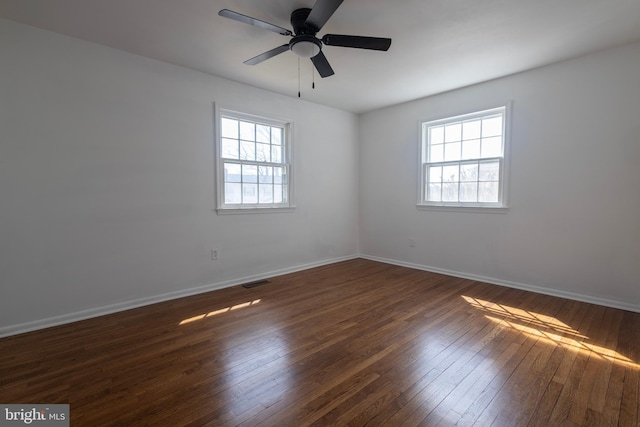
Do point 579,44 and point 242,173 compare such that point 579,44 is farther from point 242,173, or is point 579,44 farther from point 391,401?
point 242,173

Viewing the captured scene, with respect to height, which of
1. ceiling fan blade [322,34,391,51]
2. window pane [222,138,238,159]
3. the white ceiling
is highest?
the white ceiling

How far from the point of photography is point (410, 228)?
4.86 metres

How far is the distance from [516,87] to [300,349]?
3969mm

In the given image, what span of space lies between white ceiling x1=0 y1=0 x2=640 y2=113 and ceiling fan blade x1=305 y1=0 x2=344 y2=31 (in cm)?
22

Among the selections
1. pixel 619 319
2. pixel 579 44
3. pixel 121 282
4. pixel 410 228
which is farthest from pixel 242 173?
pixel 619 319

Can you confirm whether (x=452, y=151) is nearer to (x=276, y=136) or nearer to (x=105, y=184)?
(x=276, y=136)

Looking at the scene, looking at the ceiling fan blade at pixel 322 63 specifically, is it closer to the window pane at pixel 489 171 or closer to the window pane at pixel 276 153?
the window pane at pixel 276 153

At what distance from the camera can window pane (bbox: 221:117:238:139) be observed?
3.88 meters

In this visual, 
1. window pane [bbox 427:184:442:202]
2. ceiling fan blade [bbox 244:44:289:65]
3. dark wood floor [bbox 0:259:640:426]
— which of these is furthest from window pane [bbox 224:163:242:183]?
window pane [bbox 427:184:442:202]

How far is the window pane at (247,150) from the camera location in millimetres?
4051

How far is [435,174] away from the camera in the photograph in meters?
4.60

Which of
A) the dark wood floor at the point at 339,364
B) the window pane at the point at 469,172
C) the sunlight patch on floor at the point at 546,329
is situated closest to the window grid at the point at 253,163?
the dark wood floor at the point at 339,364

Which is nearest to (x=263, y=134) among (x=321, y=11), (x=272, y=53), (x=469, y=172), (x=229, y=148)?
(x=229, y=148)

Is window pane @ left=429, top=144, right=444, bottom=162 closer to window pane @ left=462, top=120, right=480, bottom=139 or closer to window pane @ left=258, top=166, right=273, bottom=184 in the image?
window pane @ left=462, top=120, right=480, bottom=139
